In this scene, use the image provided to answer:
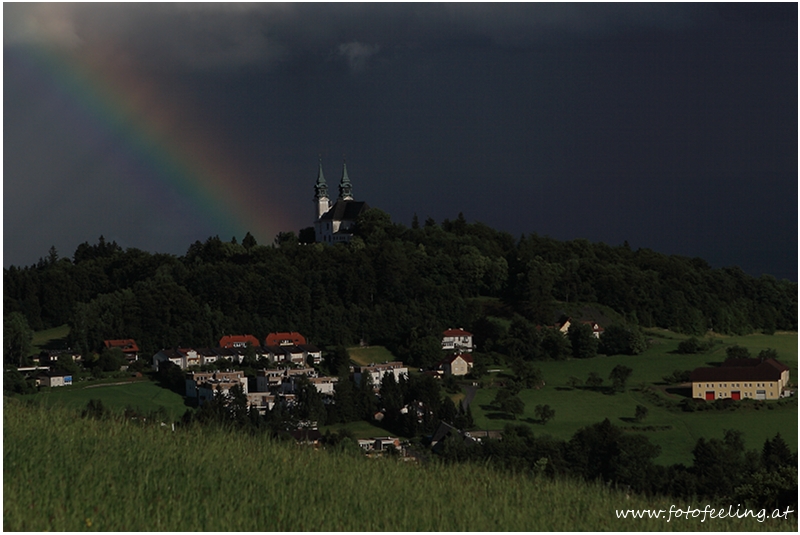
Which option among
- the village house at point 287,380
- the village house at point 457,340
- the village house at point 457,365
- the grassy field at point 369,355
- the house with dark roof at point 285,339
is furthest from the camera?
the house with dark roof at point 285,339

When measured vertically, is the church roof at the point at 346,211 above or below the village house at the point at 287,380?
above

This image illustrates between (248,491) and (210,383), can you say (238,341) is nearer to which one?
(210,383)

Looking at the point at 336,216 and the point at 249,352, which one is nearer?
the point at 249,352

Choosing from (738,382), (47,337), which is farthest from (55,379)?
(738,382)

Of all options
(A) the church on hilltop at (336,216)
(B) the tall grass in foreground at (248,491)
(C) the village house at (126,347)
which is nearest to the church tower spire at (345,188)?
(A) the church on hilltop at (336,216)

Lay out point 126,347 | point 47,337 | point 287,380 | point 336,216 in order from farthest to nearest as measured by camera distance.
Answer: point 336,216
point 47,337
point 126,347
point 287,380

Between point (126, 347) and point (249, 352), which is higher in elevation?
point (126, 347)

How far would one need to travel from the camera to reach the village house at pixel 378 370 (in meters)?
72.1

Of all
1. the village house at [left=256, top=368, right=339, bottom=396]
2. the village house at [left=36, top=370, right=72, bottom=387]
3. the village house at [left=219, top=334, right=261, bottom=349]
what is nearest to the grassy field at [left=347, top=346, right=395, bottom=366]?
the village house at [left=256, top=368, right=339, bottom=396]

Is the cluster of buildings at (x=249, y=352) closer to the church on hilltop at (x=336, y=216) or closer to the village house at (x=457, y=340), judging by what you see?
the village house at (x=457, y=340)

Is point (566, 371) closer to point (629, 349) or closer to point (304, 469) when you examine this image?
point (629, 349)

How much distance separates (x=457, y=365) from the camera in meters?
74.6

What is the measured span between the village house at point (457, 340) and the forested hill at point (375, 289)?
1675 mm

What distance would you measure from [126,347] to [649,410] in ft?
129
